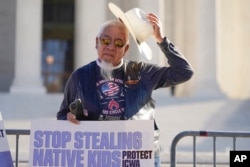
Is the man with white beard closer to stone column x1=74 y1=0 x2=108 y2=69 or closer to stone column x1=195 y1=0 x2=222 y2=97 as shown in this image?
stone column x1=74 y1=0 x2=108 y2=69

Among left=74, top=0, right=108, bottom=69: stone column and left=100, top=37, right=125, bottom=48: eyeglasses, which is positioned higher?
left=74, top=0, right=108, bottom=69: stone column

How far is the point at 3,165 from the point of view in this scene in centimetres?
625

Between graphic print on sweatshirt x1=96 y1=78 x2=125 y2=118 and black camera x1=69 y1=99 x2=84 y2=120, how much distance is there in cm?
25

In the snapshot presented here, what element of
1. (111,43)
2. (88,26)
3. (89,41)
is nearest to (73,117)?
(111,43)

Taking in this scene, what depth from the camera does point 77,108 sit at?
5699mm

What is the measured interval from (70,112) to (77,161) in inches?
24.3

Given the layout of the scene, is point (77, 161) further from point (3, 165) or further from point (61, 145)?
point (3, 165)

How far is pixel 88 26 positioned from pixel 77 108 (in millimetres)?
26837

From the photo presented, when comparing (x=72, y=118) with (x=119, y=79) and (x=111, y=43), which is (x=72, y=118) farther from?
(x=111, y=43)

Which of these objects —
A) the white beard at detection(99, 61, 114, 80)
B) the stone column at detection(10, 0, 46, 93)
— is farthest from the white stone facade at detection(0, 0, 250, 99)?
the white beard at detection(99, 61, 114, 80)

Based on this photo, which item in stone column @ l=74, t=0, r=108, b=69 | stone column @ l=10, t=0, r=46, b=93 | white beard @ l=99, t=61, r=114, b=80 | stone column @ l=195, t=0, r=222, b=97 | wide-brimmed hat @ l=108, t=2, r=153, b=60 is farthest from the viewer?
stone column @ l=195, t=0, r=222, b=97

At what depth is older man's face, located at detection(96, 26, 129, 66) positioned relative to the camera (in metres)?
5.57

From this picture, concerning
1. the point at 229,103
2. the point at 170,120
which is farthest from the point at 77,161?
the point at 229,103

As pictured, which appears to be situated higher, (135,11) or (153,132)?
(135,11)
